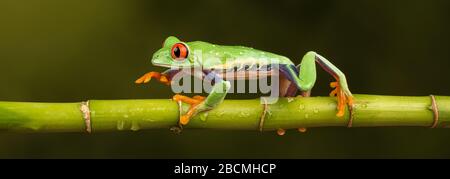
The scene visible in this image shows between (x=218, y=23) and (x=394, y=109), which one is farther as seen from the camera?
(x=218, y=23)

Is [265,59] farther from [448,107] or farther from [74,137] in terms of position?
[74,137]

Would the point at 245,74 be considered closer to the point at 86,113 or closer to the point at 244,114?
the point at 244,114

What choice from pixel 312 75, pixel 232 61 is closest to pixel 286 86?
pixel 312 75

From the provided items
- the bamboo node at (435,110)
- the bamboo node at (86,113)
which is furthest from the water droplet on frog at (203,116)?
the bamboo node at (435,110)

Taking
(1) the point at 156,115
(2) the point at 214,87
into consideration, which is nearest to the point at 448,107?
(2) the point at 214,87

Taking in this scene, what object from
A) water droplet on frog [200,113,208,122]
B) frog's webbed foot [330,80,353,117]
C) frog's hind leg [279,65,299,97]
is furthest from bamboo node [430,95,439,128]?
water droplet on frog [200,113,208,122]

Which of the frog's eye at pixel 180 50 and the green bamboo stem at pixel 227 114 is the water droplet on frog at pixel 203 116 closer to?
the green bamboo stem at pixel 227 114
